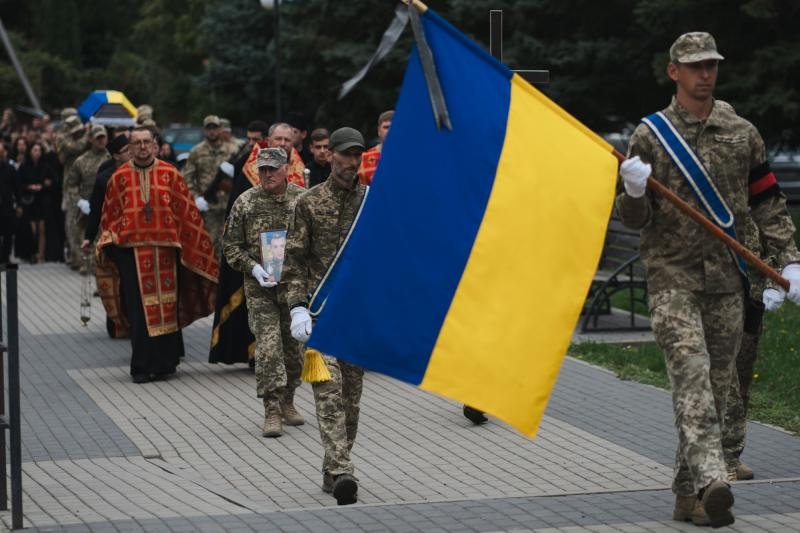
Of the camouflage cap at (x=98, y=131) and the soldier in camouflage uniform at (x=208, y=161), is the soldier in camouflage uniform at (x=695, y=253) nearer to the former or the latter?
the soldier in camouflage uniform at (x=208, y=161)

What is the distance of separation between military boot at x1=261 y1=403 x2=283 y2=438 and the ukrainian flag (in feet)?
13.0

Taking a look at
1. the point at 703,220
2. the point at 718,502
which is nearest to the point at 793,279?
the point at 703,220

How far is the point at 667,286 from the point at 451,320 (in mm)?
1198

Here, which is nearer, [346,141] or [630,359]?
[346,141]

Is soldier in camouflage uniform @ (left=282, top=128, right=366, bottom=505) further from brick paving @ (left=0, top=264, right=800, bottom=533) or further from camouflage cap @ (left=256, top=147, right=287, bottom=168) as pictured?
camouflage cap @ (left=256, top=147, right=287, bottom=168)

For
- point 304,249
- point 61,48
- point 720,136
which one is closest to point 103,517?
point 304,249

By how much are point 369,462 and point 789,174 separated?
28071mm

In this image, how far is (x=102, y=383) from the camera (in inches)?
532

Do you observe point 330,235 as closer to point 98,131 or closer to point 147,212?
point 147,212

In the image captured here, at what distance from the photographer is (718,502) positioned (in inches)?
272

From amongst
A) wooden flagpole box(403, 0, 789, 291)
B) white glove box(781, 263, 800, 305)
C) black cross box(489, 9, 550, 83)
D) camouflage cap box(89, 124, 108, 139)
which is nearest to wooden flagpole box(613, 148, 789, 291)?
wooden flagpole box(403, 0, 789, 291)

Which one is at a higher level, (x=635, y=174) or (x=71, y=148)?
(x=635, y=174)

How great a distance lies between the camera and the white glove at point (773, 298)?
804 centimetres

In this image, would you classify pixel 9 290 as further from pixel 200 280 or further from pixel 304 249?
pixel 200 280
